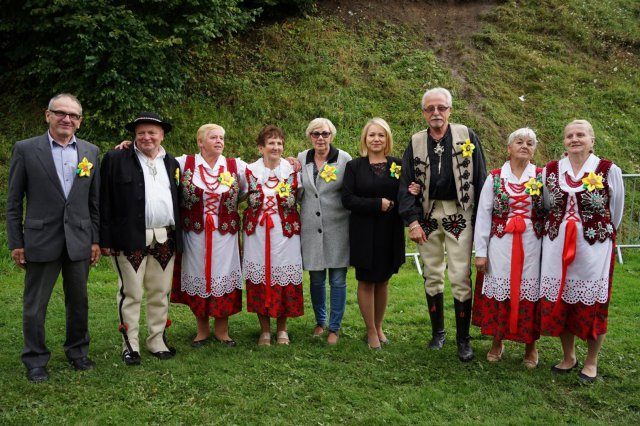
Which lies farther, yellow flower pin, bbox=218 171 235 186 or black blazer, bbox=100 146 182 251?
yellow flower pin, bbox=218 171 235 186

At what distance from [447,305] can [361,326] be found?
1.33 m

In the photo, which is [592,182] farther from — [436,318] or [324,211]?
[324,211]

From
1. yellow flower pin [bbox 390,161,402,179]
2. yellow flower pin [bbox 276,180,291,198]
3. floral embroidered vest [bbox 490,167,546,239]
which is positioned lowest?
floral embroidered vest [bbox 490,167,546,239]

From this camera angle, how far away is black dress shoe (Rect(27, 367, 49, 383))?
4469 mm

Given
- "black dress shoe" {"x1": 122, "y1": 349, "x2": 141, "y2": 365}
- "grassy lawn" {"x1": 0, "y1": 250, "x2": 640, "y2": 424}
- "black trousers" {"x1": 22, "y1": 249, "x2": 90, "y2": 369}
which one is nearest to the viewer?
"grassy lawn" {"x1": 0, "y1": 250, "x2": 640, "y2": 424}

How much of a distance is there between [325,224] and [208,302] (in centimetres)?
122

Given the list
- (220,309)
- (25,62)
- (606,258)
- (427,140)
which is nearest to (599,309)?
(606,258)

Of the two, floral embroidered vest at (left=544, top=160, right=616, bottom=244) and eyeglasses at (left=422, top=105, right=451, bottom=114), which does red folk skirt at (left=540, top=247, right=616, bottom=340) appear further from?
eyeglasses at (left=422, top=105, right=451, bottom=114)

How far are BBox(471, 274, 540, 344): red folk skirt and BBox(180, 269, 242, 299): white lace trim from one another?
82.8 inches

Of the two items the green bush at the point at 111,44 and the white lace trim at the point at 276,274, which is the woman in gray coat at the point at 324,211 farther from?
the green bush at the point at 111,44

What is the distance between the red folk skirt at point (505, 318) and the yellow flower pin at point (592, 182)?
38.5 inches

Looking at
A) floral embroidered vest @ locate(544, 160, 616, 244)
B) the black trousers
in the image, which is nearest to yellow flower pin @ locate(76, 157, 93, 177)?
the black trousers

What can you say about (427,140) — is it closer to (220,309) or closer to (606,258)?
(606,258)

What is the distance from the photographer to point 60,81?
9477 mm
